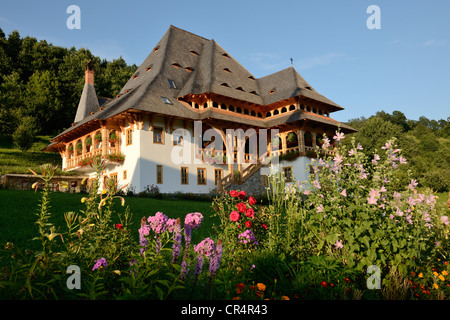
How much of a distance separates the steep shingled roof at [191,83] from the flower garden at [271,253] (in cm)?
1734

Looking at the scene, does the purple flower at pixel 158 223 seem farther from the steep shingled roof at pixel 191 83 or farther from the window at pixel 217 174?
the window at pixel 217 174

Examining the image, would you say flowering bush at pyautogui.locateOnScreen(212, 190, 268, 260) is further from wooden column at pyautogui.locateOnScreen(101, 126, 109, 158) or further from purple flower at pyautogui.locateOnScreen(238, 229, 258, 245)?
wooden column at pyautogui.locateOnScreen(101, 126, 109, 158)

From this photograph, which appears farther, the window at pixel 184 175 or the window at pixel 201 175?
the window at pixel 201 175

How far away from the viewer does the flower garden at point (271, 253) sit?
336cm

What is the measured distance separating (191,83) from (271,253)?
22.4 m

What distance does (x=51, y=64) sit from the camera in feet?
167

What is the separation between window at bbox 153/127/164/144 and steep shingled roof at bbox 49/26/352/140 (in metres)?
1.50

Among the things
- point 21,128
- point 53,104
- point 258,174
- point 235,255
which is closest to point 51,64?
point 53,104

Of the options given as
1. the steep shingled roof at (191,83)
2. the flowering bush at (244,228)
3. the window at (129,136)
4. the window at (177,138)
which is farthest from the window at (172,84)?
the flowering bush at (244,228)

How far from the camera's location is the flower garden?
3.36 meters

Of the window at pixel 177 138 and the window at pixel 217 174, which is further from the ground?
the window at pixel 177 138

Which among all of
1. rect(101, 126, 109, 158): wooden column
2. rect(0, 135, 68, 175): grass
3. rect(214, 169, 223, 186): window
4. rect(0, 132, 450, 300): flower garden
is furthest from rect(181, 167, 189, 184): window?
rect(0, 132, 450, 300): flower garden
